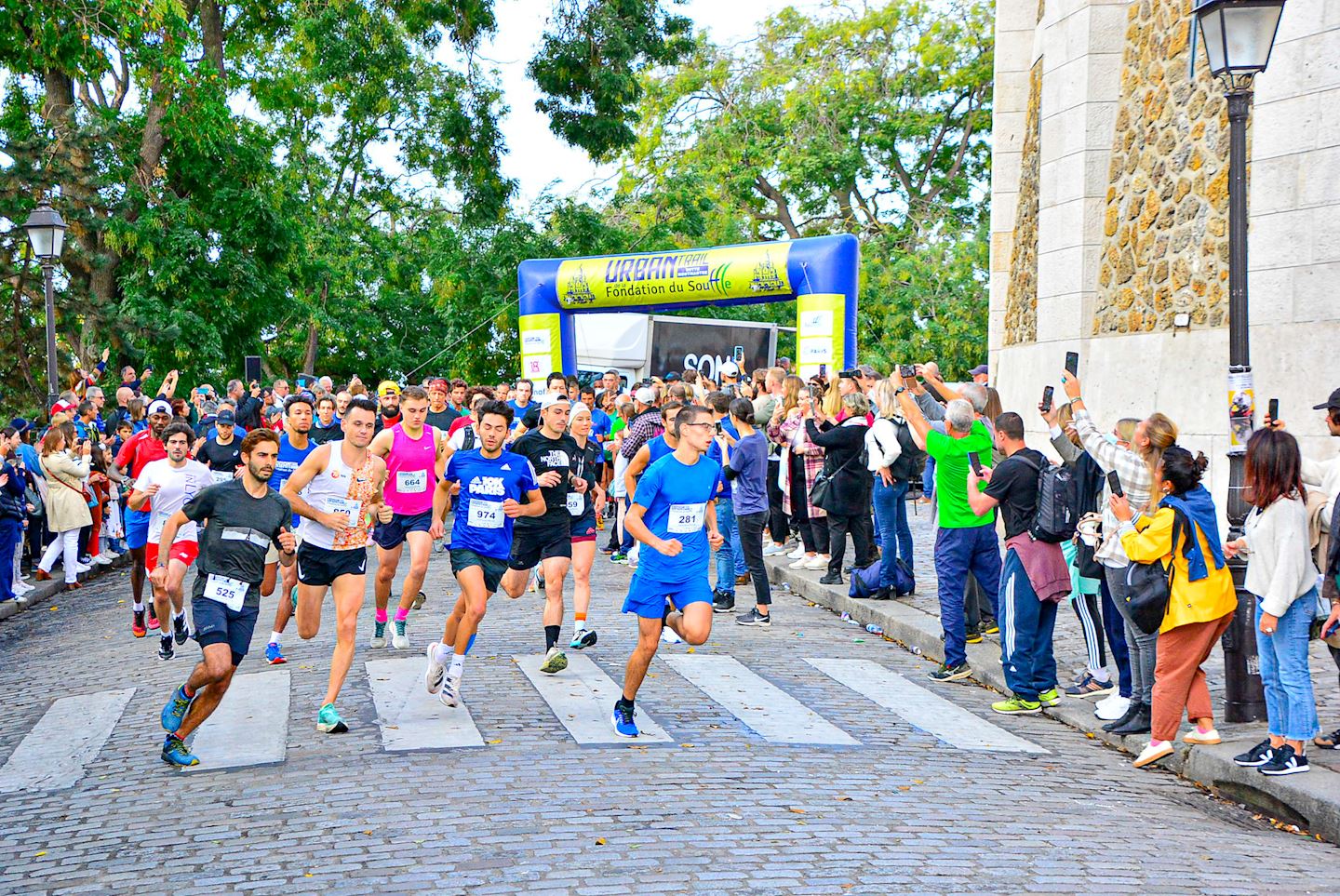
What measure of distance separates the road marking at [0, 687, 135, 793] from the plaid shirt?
19.6 feet

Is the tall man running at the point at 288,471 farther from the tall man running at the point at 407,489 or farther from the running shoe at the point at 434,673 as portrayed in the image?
the running shoe at the point at 434,673

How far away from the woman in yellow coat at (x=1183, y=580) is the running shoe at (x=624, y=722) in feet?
9.70

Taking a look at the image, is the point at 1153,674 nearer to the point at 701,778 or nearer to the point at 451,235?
the point at 701,778

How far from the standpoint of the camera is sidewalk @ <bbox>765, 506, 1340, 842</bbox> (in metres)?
6.71

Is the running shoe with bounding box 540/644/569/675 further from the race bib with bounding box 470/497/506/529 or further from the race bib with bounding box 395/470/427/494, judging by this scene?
the race bib with bounding box 395/470/427/494

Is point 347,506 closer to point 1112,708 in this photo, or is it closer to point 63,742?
point 63,742

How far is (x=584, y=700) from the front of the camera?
8.73 m

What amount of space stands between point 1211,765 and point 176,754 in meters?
5.63

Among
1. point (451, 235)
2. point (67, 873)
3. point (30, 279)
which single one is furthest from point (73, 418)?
point (451, 235)

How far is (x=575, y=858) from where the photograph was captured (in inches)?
216

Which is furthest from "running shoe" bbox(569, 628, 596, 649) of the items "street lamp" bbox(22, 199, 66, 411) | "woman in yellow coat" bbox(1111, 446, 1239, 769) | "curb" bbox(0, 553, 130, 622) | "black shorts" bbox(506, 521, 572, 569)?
"street lamp" bbox(22, 199, 66, 411)

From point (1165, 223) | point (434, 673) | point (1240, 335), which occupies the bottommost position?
point (434, 673)

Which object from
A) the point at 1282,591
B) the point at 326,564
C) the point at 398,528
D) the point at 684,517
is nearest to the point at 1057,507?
the point at 1282,591

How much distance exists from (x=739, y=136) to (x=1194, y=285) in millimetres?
28893
